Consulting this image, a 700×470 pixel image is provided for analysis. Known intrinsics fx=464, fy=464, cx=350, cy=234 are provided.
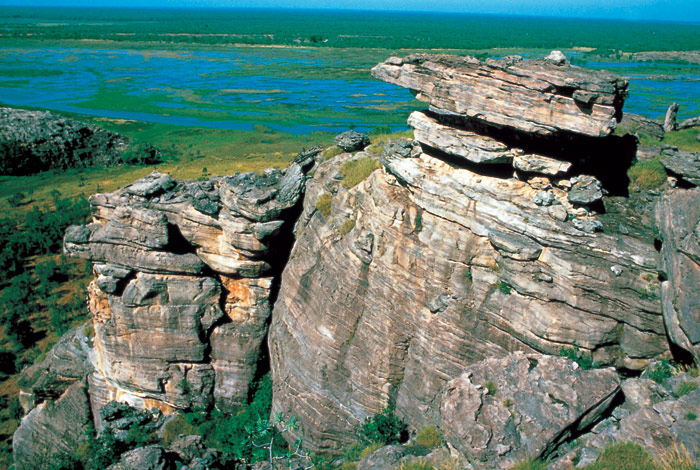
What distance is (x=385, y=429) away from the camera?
58.8 feet

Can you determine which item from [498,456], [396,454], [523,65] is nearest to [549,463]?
[498,456]

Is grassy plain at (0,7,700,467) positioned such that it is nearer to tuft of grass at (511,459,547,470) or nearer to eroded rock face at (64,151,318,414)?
eroded rock face at (64,151,318,414)

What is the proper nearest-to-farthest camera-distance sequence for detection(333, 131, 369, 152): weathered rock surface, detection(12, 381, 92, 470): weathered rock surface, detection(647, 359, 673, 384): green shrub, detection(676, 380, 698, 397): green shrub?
detection(676, 380, 698, 397): green shrub → detection(647, 359, 673, 384): green shrub → detection(333, 131, 369, 152): weathered rock surface → detection(12, 381, 92, 470): weathered rock surface

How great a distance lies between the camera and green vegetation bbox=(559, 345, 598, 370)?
15211 mm

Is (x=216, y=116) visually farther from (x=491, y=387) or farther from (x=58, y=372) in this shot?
(x=491, y=387)

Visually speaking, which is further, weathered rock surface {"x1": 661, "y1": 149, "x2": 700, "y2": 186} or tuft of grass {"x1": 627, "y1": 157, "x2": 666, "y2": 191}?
tuft of grass {"x1": 627, "y1": 157, "x2": 666, "y2": 191}

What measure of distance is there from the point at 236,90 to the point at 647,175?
104555 mm

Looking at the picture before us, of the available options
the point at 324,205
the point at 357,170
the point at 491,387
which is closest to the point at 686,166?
the point at 491,387

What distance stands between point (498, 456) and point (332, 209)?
12482 millimetres

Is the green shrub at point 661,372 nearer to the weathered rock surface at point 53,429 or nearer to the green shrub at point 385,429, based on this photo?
the green shrub at point 385,429

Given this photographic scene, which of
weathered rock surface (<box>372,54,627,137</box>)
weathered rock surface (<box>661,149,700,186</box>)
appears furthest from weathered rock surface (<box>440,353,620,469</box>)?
weathered rock surface (<box>372,54,627,137</box>)

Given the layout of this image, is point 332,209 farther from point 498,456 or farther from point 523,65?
point 498,456

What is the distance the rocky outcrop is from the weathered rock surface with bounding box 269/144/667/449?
53.3 meters

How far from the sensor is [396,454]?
48.9 ft
